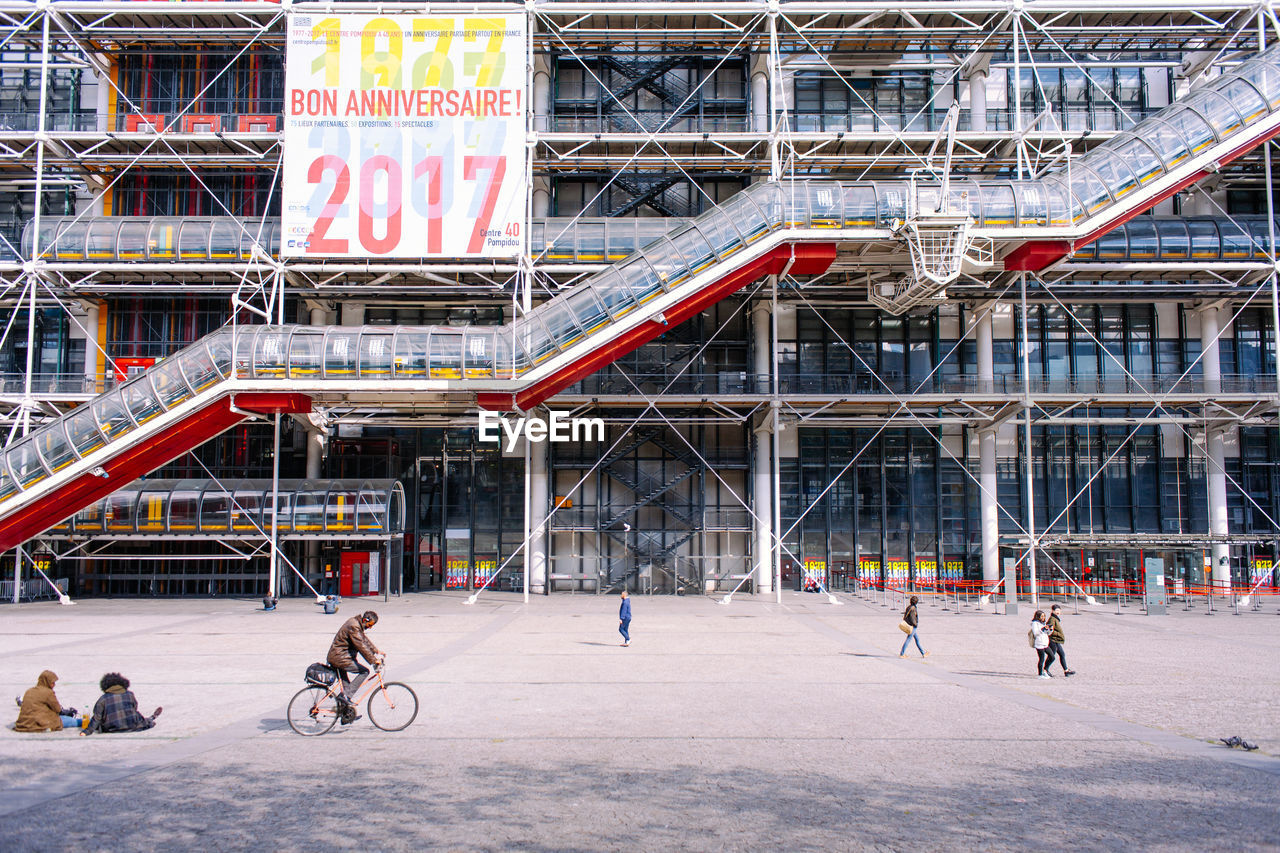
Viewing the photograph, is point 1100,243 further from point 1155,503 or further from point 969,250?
point 1155,503

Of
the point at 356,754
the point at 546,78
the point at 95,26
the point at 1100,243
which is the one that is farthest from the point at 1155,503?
the point at 95,26

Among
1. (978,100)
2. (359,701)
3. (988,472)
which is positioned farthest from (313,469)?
(978,100)

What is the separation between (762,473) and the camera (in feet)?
89.8

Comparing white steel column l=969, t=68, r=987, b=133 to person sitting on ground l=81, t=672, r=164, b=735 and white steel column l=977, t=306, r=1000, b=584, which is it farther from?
person sitting on ground l=81, t=672, r=164, b=735

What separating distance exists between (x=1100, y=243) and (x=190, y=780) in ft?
85.8

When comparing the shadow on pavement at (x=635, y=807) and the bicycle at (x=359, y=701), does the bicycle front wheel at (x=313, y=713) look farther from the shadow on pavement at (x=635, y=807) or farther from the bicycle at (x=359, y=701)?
the shadow on pavement at (x=635, y=807)

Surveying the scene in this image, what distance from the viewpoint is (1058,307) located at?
29094mm

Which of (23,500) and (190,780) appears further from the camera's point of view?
(23,500)

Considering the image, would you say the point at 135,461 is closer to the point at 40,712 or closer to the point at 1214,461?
the point at 40,712

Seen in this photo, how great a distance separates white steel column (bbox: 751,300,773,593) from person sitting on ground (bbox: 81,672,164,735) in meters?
19.5

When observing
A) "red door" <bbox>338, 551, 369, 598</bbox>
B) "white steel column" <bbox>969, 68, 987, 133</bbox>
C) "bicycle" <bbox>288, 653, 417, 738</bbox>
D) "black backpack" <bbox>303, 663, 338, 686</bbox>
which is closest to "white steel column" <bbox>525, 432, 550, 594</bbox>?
"red door" <bbox>338, 551, 369, 598</bbox>

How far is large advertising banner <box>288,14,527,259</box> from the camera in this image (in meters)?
24.9

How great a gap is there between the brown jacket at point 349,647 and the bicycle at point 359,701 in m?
0.21

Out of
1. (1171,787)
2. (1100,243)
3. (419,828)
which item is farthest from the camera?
(1100,243)
